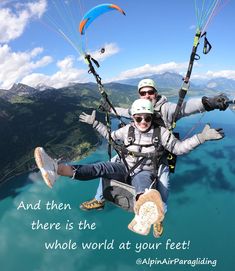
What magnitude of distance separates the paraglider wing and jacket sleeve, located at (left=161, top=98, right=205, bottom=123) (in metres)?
2.21

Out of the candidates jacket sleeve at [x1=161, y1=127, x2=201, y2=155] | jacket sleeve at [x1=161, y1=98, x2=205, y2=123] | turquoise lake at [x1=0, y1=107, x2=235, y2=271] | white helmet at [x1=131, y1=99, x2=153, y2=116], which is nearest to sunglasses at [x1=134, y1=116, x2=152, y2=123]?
white helmet at [x1=131, y1=99, x2=153, y2=116]

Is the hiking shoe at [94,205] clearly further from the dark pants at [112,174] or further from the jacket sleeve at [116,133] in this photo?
the jacket sleeve at [116,133]

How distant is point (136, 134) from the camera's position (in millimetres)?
4750

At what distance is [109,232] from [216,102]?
3950 cm

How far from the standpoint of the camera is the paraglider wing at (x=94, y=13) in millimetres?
5570

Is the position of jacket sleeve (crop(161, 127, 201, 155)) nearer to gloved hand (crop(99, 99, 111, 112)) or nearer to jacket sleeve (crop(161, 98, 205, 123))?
jacket sleeve (crop(161, 98, 205, 123))

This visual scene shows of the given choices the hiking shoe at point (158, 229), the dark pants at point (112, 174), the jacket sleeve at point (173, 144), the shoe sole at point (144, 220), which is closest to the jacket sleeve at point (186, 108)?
the jacket sleeve at point (173, 144)

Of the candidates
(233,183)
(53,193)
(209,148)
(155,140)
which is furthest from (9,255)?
(209,148)

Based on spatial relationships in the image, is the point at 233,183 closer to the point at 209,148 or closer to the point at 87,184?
the point at 209,148

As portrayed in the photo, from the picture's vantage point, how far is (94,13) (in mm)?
5637

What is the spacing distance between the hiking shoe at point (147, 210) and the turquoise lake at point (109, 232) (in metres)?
35.3

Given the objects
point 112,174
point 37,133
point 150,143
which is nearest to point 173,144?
Answer: point 150,143

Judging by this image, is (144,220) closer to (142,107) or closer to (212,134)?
(212,134)

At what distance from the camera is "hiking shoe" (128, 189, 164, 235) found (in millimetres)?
4039
